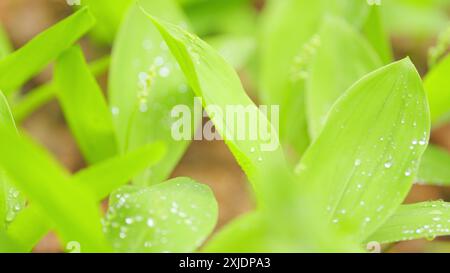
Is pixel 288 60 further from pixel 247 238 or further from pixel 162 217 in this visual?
pixel 247 238

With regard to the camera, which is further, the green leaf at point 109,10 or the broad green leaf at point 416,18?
the broad green leaf at point 416,18

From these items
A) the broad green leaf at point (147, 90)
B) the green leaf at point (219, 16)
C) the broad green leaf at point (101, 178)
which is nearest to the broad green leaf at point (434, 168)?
the broad green leaf at point (147, 90)

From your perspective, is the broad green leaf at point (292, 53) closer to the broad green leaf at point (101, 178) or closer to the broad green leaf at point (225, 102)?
the broad green leaf at point (225, 102)

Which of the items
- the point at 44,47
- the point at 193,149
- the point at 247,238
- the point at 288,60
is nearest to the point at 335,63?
the point at 288,60

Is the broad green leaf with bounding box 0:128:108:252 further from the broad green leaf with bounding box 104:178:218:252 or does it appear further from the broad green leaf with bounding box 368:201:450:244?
the broad green leaf with bounding box 368:201:450:244

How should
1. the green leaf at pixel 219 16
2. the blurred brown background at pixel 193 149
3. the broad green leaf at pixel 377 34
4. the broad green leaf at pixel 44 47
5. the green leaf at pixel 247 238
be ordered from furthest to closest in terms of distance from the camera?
1. the green leaf at pixel 219 16
2. the blurred brown background at pixel 193 149
3. the broad green leaf at pixel 377 34
4. the broad green leaf at pixel 44 47
5. the green leaf at pixel 247 238

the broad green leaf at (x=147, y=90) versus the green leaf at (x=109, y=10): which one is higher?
the green leaf at (x=109, y=10)
